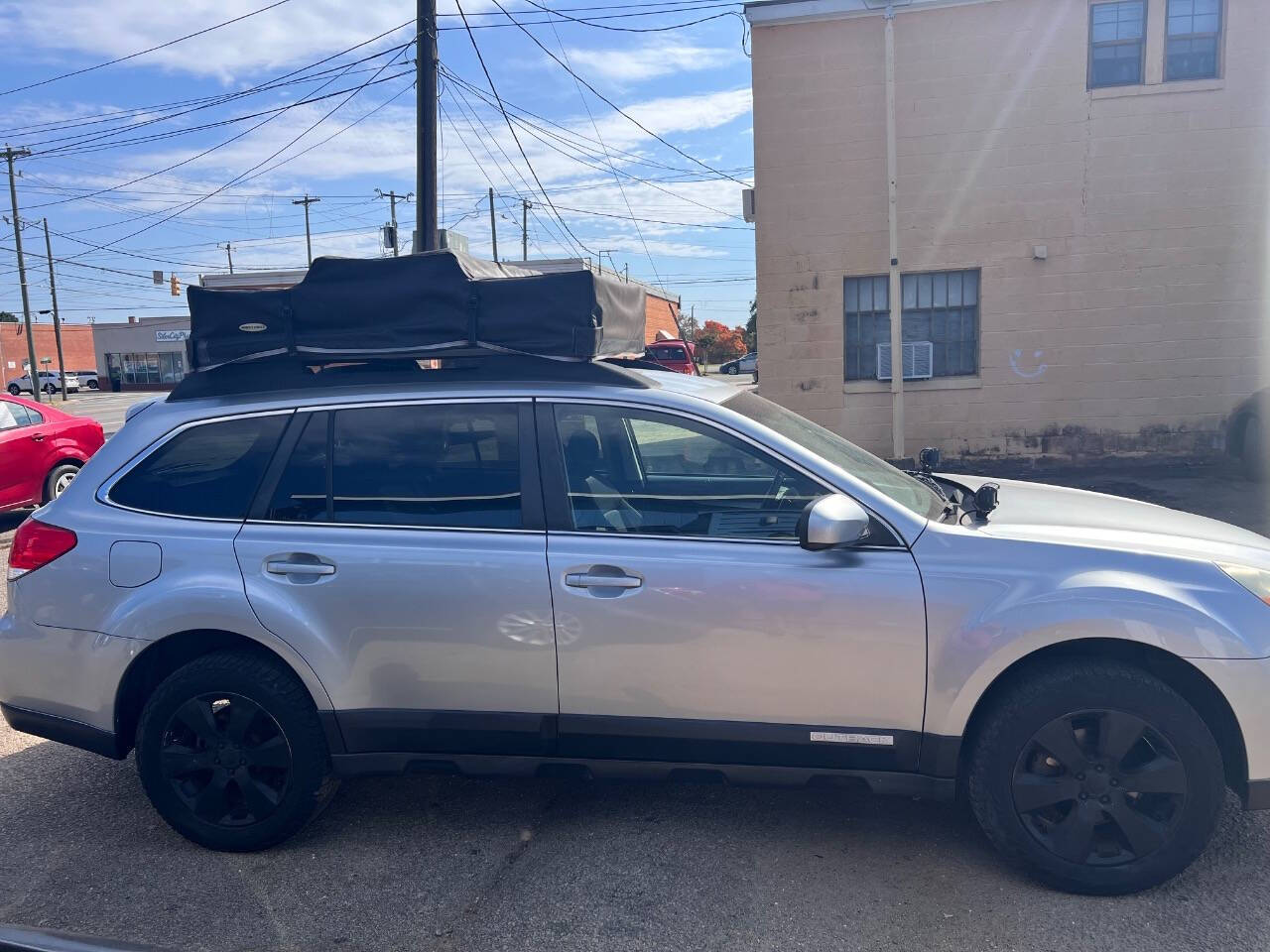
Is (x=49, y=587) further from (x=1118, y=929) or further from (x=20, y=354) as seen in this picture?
(x=20, y=354)

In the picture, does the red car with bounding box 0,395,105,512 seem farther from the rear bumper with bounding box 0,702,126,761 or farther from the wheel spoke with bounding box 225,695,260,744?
the wheel spoke with bounding box 225,695,260,744

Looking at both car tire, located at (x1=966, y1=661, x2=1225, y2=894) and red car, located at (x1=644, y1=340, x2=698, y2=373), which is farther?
red car, located at (x1=644, y1=340, x2=698, y2=373)

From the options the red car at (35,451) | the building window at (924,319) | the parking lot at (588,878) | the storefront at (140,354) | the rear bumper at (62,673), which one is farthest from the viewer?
the storefront at (140,354)

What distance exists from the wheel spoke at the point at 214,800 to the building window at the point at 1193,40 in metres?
13.0

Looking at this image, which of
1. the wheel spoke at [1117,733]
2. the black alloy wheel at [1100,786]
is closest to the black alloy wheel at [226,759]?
the black alloy wheel at [1100,786]

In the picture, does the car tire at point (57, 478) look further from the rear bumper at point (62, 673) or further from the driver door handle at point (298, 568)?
the driver door handle at point (298, 568)

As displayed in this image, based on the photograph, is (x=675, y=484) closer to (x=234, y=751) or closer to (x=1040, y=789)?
(x=1040, y=789)

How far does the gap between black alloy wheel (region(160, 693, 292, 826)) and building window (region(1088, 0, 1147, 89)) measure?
488 inches

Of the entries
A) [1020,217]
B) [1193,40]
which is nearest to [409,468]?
[1020,217]

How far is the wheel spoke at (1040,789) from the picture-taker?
320 cm

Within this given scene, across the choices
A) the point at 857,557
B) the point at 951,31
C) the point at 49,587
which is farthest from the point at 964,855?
the point at 951,31

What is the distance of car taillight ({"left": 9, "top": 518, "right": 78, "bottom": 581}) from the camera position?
3.68 metres

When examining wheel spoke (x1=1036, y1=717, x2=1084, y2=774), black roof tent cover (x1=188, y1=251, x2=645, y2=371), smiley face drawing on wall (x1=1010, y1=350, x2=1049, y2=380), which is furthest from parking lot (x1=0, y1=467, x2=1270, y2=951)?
smiley face drawing on wall (x1=1010, y1=350, x2=1049, y2=380)

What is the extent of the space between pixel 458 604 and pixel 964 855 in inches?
77.3
